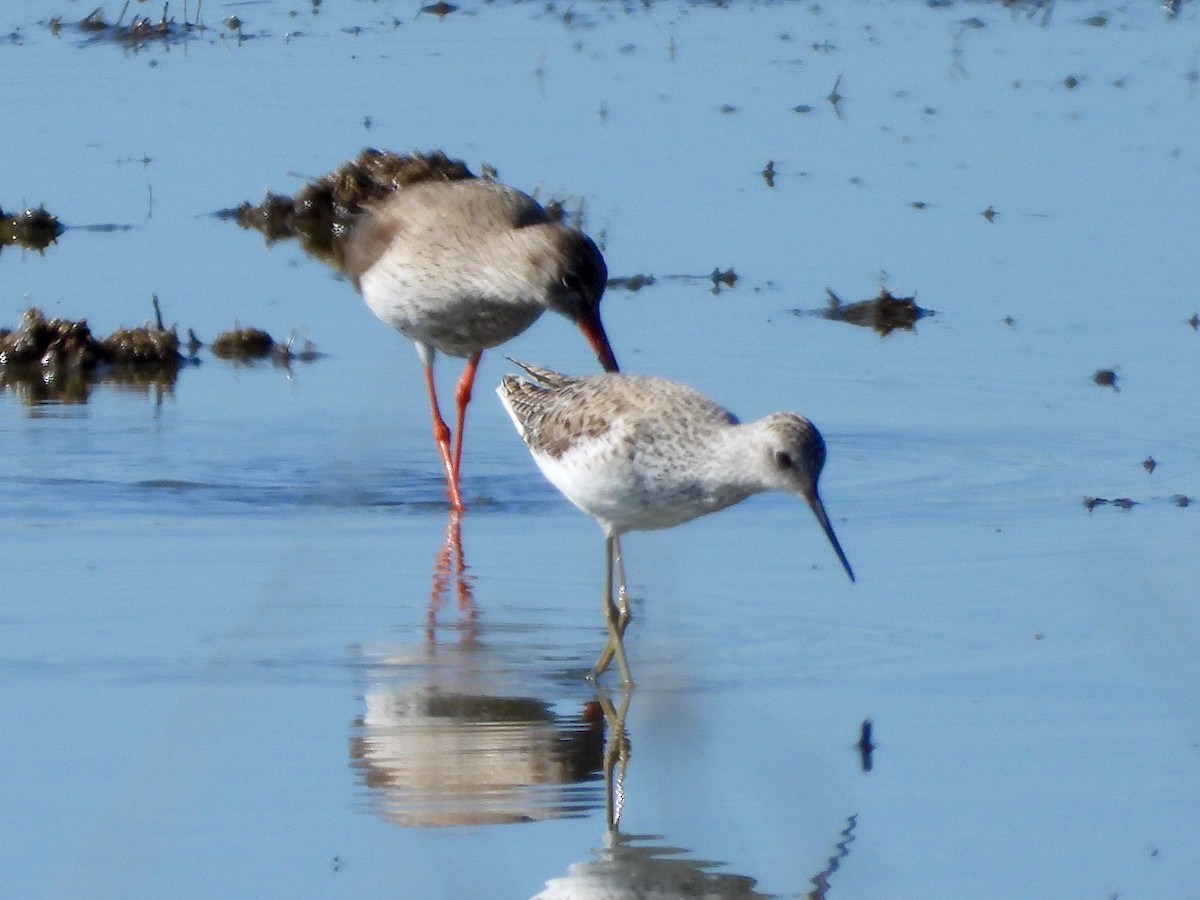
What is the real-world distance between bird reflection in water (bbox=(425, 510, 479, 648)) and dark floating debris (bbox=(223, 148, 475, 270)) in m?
3.81

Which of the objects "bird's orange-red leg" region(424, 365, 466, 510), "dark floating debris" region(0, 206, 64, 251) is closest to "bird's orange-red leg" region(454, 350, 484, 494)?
"bird's orange-red leg" region(424, 365, 466, 510)

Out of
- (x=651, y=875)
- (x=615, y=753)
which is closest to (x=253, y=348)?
(x=615, y=753)

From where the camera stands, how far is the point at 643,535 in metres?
7.28

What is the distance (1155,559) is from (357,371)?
3461 millimetres

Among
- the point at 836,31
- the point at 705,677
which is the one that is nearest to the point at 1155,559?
the point at 705,677

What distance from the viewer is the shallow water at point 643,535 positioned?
207 inches

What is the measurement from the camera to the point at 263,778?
558 cm

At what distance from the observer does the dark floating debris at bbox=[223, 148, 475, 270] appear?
461 inches

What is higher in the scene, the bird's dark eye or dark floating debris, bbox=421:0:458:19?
dark floating debris, bbox=421:0:458:19

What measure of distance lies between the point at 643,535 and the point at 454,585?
22.7 inches

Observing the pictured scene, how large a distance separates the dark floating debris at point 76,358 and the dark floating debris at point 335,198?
205 centimetres

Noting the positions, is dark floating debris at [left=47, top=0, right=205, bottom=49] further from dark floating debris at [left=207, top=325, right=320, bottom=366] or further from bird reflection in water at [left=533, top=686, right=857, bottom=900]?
bird reflection in water at [left=533, top=686, right=857, bottom=900]

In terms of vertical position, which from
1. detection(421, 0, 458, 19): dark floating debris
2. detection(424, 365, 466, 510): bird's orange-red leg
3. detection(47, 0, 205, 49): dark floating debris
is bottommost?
detection(424, 365, 466, 510): bird's orange-red leg

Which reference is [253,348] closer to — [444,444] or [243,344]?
[243,344]
